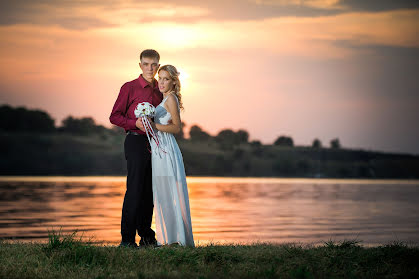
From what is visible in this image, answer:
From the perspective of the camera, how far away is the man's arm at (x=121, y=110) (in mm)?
8016

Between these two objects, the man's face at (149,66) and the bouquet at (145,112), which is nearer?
the bouquet at (145,112)

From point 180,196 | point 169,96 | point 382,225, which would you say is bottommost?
point 382,225

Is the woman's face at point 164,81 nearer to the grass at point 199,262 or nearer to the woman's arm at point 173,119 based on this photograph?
the woman's arm at point 173,119

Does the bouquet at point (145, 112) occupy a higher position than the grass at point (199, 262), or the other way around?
the bouquet at point (145, 112)

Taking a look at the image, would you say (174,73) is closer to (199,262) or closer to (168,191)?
(168,191)

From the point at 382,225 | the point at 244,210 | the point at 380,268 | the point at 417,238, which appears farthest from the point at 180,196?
the point at 244,210

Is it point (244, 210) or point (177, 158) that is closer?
point (177, 158)

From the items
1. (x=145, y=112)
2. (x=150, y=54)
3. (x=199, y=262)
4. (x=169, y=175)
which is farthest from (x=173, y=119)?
(x=199, y=262)

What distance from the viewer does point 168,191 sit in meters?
8.13

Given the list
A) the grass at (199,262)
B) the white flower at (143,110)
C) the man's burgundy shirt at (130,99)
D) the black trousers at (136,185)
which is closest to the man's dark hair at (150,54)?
the man's burgundy shirt at (130,99)

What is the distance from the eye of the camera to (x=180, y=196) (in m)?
8.17

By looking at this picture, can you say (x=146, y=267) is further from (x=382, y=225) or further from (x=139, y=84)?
(x=382, y=225)

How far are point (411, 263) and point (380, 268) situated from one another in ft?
1.51

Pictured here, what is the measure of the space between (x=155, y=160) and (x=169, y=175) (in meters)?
0.27
